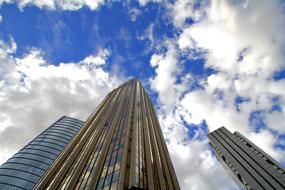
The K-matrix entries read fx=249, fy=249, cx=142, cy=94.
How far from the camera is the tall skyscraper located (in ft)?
303

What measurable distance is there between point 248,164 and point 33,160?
A: 3473 inches

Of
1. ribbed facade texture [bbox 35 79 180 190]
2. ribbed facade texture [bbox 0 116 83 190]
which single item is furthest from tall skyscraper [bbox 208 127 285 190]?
ribbed facade texture [bbox 0 116 83 190]

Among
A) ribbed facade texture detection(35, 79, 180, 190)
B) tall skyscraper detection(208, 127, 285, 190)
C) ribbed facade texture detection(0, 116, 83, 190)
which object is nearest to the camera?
ribbed facade texture detection(35, 79, 180, 190)

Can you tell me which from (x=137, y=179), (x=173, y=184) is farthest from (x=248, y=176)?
(x=137, y=179)

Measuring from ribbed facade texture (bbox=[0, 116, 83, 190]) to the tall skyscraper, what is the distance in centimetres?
7572

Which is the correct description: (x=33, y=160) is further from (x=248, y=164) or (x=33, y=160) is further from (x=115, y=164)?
(x=248, y=164)

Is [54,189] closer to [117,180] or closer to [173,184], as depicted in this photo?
[117,180]

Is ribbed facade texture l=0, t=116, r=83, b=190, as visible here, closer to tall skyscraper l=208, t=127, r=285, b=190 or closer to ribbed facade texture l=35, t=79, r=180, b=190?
ribbed facade texture l=35, t=79, r=180, b=190

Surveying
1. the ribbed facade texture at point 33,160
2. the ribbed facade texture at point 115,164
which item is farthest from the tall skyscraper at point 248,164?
the ribbed facade texture at point 33,160

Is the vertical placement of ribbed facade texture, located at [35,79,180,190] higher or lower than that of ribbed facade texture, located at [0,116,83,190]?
lower

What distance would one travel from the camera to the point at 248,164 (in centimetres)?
10381

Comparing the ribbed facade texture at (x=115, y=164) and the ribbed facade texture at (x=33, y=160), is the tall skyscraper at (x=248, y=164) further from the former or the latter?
the ribbed facade texture at (x=33, y=160)

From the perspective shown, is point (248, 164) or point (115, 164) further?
point (248, 164)

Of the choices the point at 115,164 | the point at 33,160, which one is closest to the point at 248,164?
the point at 115,164
